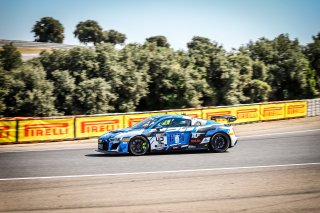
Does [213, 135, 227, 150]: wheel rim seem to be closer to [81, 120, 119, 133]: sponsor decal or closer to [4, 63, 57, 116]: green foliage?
[81, 120, 119, 133]: sponsor decal

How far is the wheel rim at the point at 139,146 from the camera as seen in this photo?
12.4 metres

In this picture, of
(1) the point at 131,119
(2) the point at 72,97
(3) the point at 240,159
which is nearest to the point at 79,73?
(2) the point at 72,97

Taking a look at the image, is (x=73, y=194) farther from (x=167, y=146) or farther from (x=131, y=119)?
(x=131, y=119)

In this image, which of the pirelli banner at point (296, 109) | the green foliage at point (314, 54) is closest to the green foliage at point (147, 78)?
the green foliage at point (314, 54)

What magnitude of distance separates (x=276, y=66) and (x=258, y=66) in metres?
3.17

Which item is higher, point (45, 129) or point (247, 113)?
point (247, 113)

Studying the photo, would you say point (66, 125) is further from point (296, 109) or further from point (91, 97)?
point (296, 109)

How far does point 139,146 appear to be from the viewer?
40.8 feet

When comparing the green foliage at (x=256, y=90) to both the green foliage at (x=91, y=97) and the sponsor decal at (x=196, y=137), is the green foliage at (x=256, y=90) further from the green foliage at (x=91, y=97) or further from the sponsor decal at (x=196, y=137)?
the sponsor decal at (x=196, y=137)

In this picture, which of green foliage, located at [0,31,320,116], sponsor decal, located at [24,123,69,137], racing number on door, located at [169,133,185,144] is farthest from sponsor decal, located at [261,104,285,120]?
racing number on door, located at [169,133,185,144]

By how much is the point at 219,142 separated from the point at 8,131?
995cm

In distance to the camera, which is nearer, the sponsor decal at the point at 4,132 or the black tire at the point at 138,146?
the black tire at the point at 138,146

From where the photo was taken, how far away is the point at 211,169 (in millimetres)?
10078

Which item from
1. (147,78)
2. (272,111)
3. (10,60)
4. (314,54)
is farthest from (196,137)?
(314,54)
